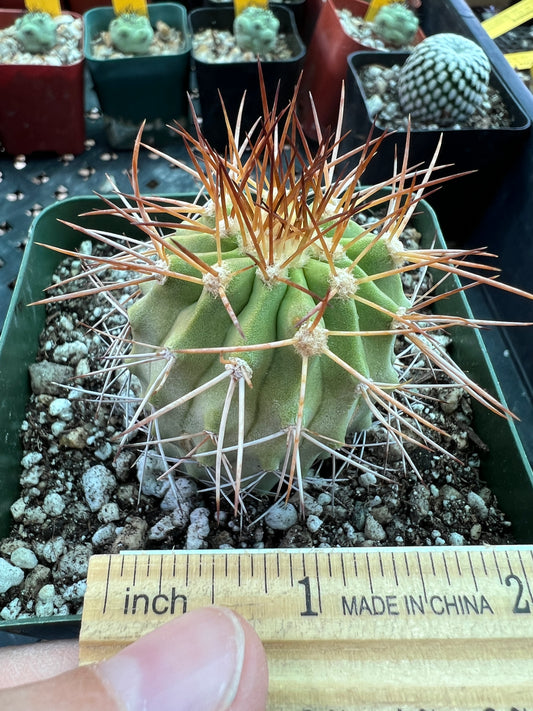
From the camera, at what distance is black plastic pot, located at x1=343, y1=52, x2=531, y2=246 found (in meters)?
1.23

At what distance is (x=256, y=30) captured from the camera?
1.54m

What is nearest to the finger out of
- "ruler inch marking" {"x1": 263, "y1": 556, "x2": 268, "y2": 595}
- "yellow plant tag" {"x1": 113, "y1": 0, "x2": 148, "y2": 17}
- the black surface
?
"ruler inch marking" {"x1": 263, "y1": 556, "x2": 268, "y2": 595}

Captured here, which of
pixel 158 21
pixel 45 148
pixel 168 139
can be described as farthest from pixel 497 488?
pixel 158 21

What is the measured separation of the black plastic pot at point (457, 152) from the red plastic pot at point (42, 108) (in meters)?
0.69

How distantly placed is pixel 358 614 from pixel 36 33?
1.56m

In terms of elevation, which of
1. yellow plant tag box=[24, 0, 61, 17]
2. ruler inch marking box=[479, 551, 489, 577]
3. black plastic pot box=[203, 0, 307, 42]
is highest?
black plastic pot box=[203, 0, 307, 42]

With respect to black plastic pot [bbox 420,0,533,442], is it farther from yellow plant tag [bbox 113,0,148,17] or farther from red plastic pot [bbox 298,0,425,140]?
yellow plant tag [bbox 113,0,148,17]

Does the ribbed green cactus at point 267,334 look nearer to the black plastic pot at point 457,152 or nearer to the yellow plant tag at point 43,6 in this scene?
the black plastic pot at point 457,152

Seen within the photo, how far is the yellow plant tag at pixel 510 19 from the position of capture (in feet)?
5.31

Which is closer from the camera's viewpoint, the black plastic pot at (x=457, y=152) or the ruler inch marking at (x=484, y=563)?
the ruler inch marking at (x=484, y=563)

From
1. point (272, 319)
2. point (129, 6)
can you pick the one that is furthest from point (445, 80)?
point (272, 319)

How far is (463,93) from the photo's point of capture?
1323 millimetres

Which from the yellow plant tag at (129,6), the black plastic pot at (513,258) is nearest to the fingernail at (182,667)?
the black plastic pot at (513,258)

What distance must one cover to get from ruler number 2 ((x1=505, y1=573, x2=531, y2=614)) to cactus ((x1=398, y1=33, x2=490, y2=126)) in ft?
3.67
